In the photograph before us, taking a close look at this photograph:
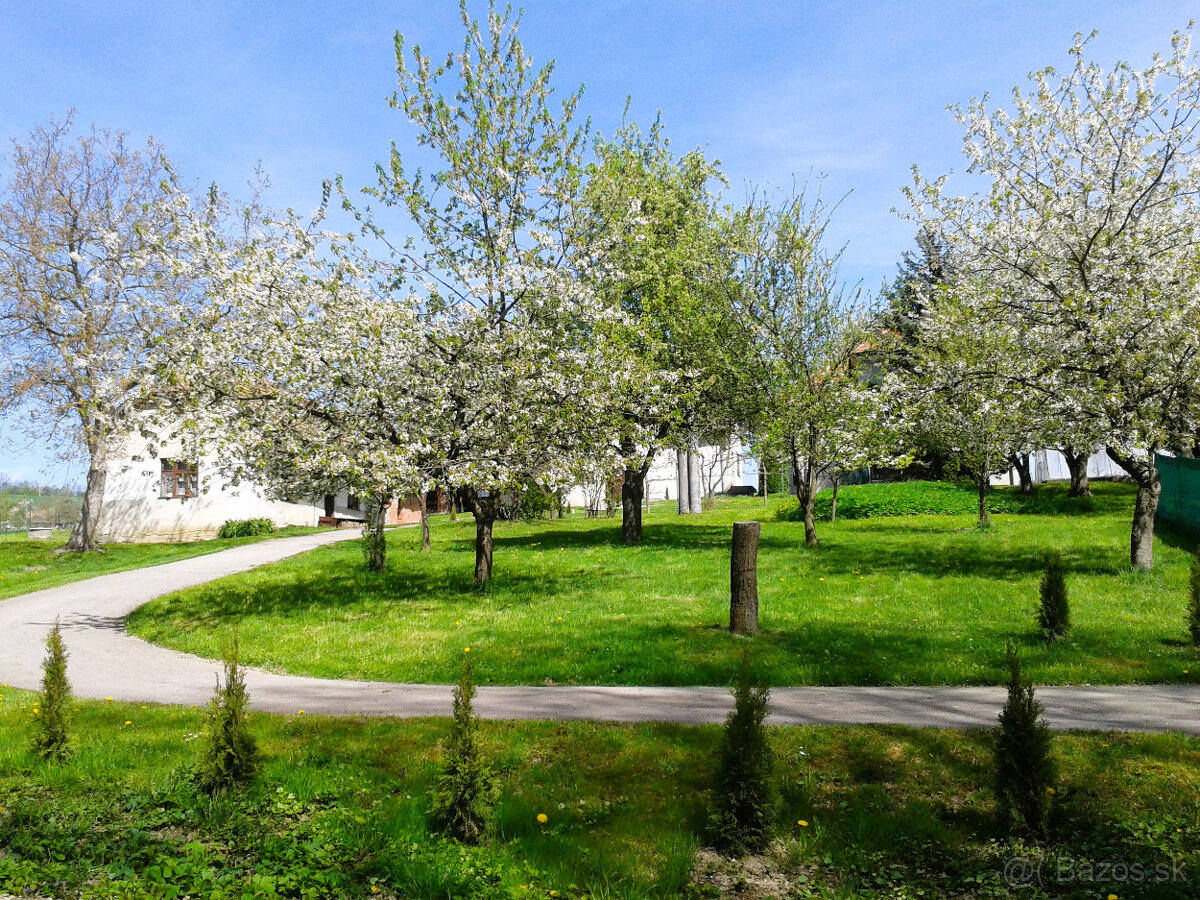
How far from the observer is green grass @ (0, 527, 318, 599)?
20.8 m

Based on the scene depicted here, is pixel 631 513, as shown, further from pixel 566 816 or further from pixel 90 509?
pixel 90 509

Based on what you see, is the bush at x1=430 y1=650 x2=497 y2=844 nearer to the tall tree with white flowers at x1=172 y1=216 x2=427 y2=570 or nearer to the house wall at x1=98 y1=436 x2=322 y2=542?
the tall tree with white flowers at x1=172 y1=216 x2=427 y2=570

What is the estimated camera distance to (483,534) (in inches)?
619

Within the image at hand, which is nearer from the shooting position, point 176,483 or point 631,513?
point 631,513

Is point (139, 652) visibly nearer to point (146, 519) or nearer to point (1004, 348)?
point (1004, 348)

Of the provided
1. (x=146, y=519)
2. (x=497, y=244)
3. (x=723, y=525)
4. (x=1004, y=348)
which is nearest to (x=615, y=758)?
(x=497, y=244)

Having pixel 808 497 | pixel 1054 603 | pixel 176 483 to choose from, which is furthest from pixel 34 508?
pixel 1054 603

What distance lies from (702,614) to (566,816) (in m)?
7.23

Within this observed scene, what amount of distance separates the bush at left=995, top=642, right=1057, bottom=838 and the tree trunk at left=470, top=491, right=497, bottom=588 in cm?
1113

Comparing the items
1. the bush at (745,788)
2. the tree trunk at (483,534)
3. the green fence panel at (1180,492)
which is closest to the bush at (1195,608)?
the bush at (745,788)

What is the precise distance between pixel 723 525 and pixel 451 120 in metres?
16.7

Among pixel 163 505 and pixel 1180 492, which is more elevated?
pixel 1180 492

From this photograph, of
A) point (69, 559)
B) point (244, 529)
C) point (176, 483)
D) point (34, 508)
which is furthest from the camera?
point (34, 508)

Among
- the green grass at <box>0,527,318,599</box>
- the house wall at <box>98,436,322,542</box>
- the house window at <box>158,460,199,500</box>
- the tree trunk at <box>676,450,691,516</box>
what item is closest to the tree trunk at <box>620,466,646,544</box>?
the tree trunk at <box>676,450,691,516</box>
